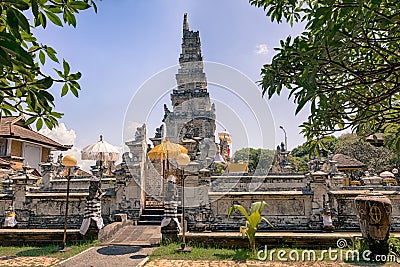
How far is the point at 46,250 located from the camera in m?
8.19

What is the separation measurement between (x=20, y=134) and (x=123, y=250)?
17381 mm

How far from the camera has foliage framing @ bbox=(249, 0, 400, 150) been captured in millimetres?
2064

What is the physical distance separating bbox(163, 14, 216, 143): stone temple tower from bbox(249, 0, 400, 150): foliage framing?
21.7m

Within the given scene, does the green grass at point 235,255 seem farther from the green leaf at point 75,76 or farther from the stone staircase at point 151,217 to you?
the green leaf at point 75,76

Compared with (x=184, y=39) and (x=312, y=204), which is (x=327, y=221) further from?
(x=184, y=39)

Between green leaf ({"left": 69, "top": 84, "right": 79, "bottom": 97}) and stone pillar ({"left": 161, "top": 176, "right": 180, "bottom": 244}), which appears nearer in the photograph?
green leaf ({"left": 69, "top": 84, "right": 79, "bottom": 97})

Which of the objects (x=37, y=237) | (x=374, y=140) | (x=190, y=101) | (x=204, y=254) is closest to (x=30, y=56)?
A: (x=374, y=140)

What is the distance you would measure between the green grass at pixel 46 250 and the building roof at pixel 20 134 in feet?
39.3

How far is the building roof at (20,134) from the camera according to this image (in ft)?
65.0

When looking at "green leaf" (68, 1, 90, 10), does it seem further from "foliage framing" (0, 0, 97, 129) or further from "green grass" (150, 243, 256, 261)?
"green grass" (150, 243, 256, 261)

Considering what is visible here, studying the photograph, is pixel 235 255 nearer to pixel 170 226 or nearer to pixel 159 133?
pixel 170 226

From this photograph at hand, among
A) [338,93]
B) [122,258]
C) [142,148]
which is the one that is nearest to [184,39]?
[142,148]

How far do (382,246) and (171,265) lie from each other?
15.5ft

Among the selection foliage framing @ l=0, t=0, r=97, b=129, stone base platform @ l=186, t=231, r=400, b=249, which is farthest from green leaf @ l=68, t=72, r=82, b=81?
stone base platform @ l=186, t=231, r=400, b=249
